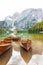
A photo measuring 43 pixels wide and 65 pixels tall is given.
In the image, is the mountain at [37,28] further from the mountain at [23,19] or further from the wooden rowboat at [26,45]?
the wooden rowboat at [26,45]

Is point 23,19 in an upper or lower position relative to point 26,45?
upper

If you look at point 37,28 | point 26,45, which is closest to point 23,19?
point 37,28

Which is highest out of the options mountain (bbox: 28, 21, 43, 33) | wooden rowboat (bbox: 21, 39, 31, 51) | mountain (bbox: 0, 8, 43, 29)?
mountain (bbox: 0, 8, 43, 29)

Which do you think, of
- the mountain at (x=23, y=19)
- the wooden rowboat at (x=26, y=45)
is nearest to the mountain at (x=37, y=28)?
the mountain at (x=23, y=19)

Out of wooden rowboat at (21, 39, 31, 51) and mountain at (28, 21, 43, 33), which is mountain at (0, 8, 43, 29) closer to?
mountain at (28, 21, 43, 33)

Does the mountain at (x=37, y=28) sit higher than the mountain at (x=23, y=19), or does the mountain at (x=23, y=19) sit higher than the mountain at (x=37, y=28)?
the mountain at (x=23, y=19)

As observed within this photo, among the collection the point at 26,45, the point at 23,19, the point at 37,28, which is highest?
the point at 23,19

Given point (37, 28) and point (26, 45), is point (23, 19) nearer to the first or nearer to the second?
point (37, 28)

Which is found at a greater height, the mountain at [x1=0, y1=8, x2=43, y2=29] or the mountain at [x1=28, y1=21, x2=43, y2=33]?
the mountain at [x1=0, y1=8, x2=43, y2=29]

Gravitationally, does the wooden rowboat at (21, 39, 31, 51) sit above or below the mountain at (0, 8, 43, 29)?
below

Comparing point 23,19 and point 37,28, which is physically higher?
point 23,19

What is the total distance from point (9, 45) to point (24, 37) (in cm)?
19

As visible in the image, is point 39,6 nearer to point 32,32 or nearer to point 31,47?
point 32,32

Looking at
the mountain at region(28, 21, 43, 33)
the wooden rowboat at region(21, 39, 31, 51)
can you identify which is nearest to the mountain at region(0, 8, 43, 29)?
the mountain at region(28, 21, 43, 33)
